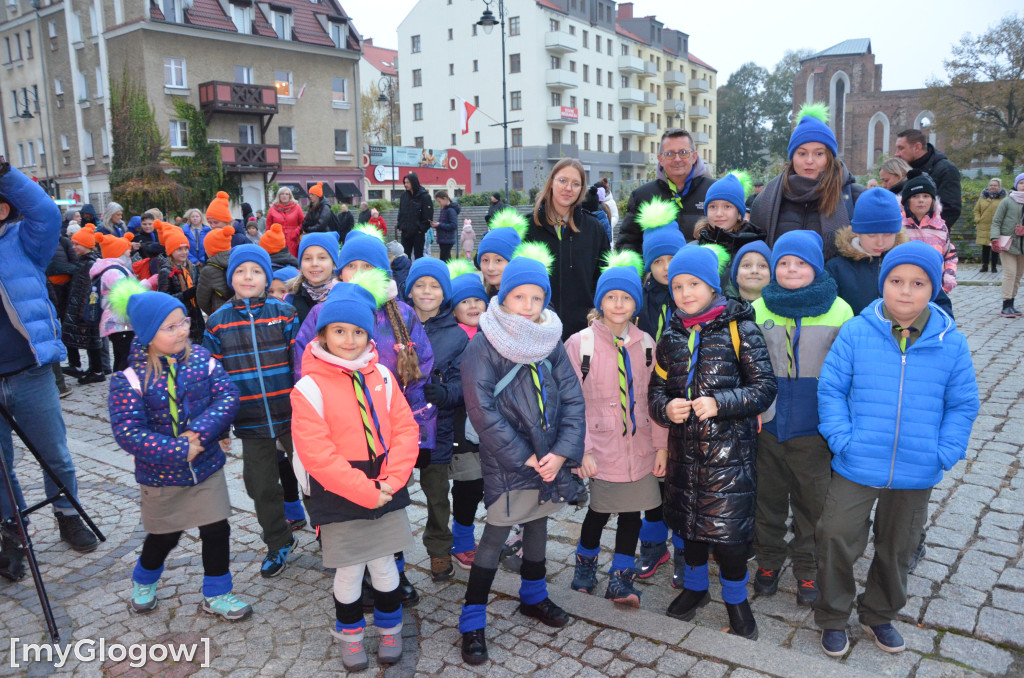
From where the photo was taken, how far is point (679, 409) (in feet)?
10.9

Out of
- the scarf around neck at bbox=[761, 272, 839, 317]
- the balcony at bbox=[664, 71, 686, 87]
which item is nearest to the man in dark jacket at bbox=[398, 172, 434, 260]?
the scarf around neck at bbox=[761, 272, 839, 317]

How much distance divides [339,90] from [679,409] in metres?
42.0

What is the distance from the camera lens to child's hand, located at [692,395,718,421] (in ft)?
10.7

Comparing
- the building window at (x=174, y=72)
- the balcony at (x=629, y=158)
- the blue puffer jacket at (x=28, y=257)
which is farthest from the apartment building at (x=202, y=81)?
the blue puffer jacket at (x=28, y=257)

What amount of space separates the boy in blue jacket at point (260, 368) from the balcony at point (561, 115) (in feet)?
172

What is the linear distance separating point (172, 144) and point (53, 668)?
35890mm

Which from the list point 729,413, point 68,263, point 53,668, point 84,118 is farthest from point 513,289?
point 84,118

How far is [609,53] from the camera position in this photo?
61.6 m

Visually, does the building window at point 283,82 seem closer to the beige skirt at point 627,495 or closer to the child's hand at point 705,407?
the beige skirt at point 627,495

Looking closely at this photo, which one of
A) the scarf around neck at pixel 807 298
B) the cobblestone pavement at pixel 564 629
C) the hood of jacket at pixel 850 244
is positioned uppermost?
the hood of jacket at pixel 850 244

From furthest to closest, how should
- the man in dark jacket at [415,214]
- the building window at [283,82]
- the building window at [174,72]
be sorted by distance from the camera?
the building window at [283,82] → the building window at [174,72] → the man in dark jacket at [415,214]

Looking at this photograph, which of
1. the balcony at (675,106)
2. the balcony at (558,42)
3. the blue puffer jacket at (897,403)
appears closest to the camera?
the blue puffer jacket at (897,403)

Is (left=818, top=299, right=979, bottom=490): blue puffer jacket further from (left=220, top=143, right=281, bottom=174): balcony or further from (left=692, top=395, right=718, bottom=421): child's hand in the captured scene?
(left=220, top=143, right=281, bottom=174): balcony

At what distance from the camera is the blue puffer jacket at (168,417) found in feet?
11.3
